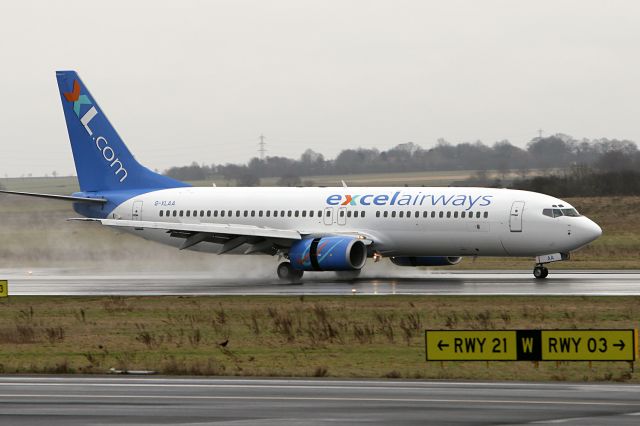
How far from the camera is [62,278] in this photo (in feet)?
179

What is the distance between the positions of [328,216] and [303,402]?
1297 inches

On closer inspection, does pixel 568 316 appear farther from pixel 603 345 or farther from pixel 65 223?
pixel 65 223

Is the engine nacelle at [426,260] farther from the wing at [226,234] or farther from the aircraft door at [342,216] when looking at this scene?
the wing at [226,234]

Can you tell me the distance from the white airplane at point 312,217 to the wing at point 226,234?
0.05 m

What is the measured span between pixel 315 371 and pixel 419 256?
28421mm

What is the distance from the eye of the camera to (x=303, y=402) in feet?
65.2

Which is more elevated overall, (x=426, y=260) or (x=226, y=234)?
(x=226, y=234)

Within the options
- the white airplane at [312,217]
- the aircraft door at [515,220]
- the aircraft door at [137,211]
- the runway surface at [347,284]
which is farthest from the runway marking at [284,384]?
the aircraft door at [137,211]

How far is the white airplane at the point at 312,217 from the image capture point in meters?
48.6

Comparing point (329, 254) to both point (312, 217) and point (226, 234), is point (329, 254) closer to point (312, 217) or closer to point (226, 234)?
point (312, 217)

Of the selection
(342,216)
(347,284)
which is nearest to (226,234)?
(342,216)

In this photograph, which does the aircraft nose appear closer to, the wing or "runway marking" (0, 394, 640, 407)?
the wing

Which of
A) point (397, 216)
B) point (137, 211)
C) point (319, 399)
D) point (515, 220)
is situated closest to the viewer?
point (319, 399)

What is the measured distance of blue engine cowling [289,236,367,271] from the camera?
48.8 metres
